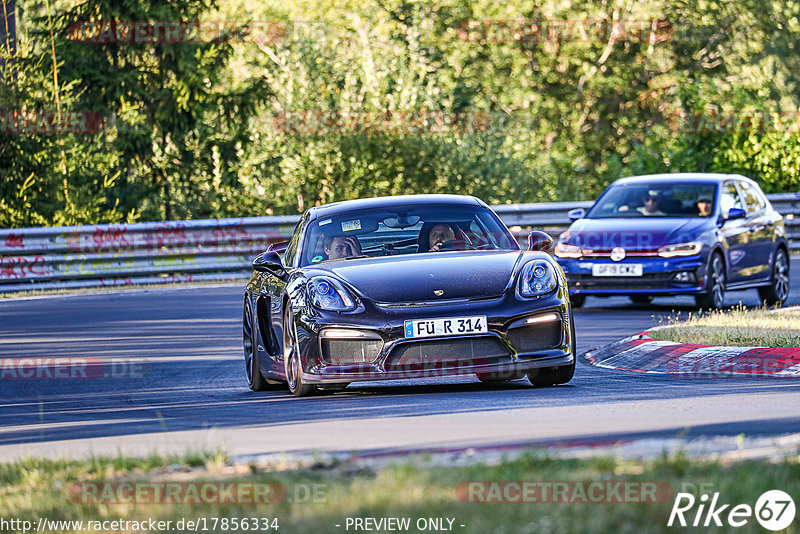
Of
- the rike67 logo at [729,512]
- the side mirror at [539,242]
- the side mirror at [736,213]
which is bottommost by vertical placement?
the rike67 logo at [729,512]

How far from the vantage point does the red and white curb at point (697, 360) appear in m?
11.0

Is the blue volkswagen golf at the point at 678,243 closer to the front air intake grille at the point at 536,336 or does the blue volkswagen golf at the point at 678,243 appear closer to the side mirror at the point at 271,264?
the side mirror at the point at 271,264

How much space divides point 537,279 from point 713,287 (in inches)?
304

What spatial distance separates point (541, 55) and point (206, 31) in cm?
1612

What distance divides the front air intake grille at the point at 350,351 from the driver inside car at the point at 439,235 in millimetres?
1385

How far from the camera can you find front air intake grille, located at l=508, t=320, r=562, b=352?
9711mm

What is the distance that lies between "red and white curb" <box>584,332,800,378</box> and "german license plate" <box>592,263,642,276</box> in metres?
4.42

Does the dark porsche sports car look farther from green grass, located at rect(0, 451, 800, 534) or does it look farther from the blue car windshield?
the blue car windshield

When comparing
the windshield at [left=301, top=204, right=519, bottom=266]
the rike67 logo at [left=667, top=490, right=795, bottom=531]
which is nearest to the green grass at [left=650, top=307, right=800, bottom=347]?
the windshield at [left=301, top=204, right=519, bottom=266]

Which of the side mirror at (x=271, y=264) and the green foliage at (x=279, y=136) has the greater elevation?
the green foliage at (x=279, y=136)

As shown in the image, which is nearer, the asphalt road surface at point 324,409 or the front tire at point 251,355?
the asphalt road surface at point 324,409

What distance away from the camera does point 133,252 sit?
24078mm

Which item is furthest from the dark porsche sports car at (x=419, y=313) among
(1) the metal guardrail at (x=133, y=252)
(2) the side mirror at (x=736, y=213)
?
(1) the metal guardrail at (x=133, y=252)

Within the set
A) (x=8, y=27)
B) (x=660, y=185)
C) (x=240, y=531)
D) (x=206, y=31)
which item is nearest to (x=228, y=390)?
(x=240, y=531)
